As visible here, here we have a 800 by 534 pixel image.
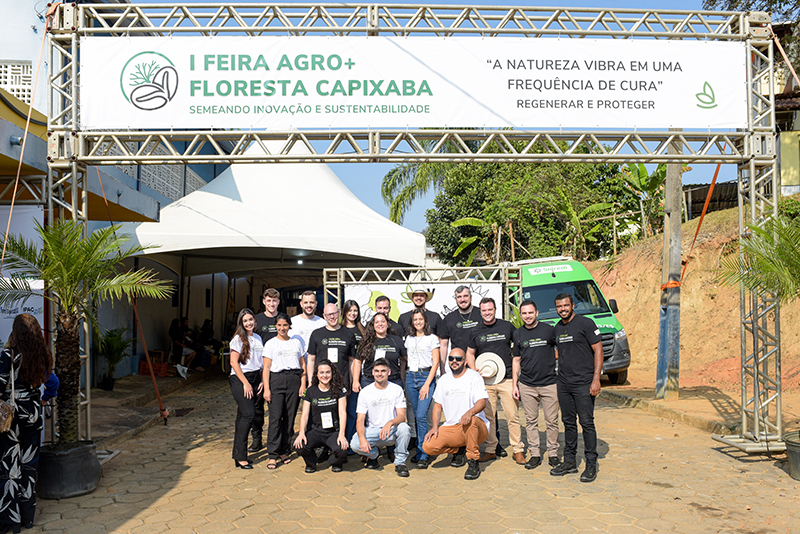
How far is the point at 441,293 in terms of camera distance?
1293 cm

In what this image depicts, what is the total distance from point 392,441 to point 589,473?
209 centimetres

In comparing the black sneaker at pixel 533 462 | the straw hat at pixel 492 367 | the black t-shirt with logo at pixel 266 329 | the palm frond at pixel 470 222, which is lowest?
the black sneaker at pixel 533 462

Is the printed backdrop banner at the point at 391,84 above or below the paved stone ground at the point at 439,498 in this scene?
above

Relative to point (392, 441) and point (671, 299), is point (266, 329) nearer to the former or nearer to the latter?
point (392, 441)

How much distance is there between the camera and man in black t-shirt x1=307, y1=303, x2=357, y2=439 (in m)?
7.56

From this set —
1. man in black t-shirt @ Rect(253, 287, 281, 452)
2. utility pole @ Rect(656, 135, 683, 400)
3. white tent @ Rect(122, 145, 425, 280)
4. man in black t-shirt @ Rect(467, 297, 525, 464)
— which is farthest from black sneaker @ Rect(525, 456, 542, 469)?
white tent @ Rect(122, 145, 425, 280)

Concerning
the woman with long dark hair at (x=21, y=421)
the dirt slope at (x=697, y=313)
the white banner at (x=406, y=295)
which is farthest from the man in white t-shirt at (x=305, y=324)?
the dirt slope at (x=697, y=313)

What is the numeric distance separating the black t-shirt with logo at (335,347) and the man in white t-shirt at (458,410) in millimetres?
1166

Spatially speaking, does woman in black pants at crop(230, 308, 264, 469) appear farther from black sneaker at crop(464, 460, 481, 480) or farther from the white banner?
the white banner

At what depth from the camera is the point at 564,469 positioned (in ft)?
22.4

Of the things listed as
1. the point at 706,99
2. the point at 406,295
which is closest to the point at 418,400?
the point at 706,99

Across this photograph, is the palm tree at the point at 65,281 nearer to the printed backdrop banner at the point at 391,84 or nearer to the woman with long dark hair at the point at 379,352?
the printed backdrop banner at the point at 391,84

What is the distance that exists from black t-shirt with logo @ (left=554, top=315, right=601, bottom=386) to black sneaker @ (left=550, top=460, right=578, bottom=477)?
0.84 m

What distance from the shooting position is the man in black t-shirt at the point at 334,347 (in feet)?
24.8
